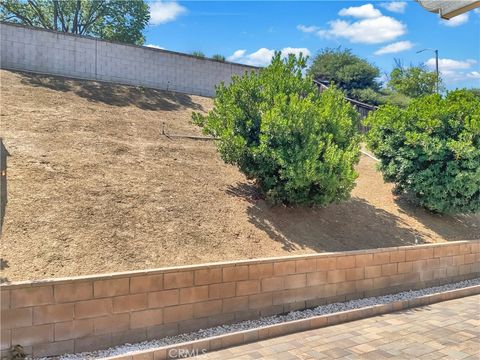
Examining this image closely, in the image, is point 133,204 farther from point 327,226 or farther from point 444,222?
point 444,222

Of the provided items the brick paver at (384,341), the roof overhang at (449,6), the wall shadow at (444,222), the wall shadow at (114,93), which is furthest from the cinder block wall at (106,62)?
the roof overhang at (449,6)

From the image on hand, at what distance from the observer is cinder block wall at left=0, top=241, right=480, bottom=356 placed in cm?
376

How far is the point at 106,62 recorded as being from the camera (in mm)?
11273

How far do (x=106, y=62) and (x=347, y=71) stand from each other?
21.6m

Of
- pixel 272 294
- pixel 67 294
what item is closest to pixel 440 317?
pixel 272 294

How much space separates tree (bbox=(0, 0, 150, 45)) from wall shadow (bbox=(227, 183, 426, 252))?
14.6m

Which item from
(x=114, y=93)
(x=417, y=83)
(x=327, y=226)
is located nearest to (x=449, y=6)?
(x=327, y=226)

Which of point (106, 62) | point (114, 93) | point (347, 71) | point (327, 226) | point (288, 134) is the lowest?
point (327, 226)

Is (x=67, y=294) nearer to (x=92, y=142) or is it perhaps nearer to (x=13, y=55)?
(x=92, y=142)

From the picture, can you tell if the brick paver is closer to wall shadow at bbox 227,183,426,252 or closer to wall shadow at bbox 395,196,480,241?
wall shadow at bbox 227,183,426,252

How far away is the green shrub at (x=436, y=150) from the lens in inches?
316

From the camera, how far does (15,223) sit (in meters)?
4.86

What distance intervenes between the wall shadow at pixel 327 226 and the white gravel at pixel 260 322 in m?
0.95

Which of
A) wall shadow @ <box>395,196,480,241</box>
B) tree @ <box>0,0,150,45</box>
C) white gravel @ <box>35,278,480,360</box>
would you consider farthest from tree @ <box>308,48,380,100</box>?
white gravel @ <box>35,278,480,360</box>
